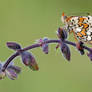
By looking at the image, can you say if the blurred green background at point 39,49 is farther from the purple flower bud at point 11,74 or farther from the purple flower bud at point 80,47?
the purple flower bud at point 80,47

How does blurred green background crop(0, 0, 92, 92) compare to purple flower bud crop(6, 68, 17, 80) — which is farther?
blurred green background crop(0, 0, 92, 92)

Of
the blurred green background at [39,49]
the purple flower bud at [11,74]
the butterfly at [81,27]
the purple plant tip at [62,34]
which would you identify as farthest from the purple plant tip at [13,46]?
the blurred green background at [39,49]

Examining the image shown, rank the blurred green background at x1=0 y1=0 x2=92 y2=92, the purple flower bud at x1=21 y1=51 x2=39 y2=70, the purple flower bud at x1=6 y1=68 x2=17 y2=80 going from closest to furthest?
1. the purple flower bud at x1=21 y1=51 x2=39 y2=70
2. the purple flower bud at x1=6 y1=68 x2=17 y2=80
3. the blurred green background at x1=0 y1=0 x2=92 y2=92

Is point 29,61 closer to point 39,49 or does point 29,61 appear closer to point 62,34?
point 62,34

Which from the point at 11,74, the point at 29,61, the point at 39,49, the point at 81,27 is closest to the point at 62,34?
the point at 81,27

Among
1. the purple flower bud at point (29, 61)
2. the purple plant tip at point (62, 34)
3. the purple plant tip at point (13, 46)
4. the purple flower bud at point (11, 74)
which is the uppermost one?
the purple plant tip at point (62, 34)

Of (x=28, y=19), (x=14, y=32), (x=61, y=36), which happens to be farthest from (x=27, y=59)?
(x=28, y=19)

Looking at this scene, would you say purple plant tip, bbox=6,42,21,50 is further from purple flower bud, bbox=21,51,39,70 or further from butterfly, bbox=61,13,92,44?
butterfly, bbox=61,13,92,44

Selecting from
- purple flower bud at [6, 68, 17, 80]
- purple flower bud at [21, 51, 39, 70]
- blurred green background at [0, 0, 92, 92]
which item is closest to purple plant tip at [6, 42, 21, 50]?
purple flower bud at [21, 51, 39, 70]
